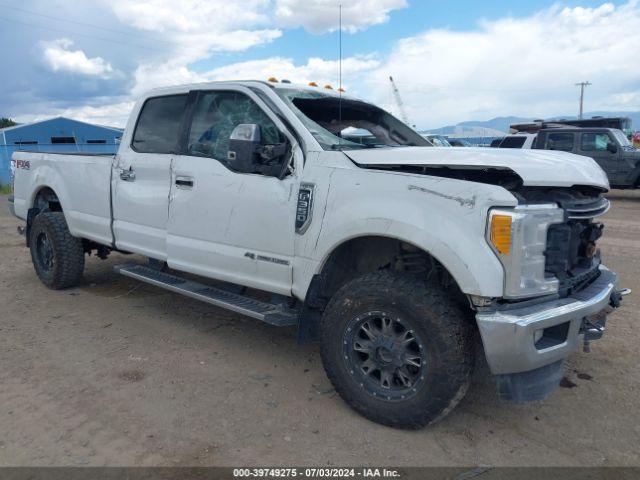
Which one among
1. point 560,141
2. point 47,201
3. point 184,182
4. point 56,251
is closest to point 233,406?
point 184,182

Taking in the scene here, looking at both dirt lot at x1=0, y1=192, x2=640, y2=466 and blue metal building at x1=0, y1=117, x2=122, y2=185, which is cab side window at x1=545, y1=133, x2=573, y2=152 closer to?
dirt lot at x1=0, y1=192, x2=640, y2=466

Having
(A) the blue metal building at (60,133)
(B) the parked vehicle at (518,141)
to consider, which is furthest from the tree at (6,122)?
(B) the parked vehicle at (518,141)

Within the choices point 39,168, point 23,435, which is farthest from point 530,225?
point 39,168

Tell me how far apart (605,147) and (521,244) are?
13425mm

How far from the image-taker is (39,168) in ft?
20.1

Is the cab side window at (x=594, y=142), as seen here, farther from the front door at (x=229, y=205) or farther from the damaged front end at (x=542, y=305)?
the front door at (x=229, y=205)

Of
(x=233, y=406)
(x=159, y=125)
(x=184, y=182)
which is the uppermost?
(x=159, y=125)

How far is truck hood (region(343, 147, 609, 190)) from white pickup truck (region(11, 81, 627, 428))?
15 millimetres

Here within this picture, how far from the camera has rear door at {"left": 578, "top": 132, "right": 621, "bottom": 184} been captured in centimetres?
1415

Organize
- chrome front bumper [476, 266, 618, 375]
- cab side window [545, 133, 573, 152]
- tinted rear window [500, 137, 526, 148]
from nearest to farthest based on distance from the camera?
chrome front bumper [476, 266, 618, 375], cab side window [545, 133, 573, 152], tinted rear window [500, 137, 526, 148]

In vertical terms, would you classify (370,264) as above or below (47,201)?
below

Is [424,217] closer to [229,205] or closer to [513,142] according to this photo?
[229,205]

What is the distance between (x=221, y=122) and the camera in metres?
4.34

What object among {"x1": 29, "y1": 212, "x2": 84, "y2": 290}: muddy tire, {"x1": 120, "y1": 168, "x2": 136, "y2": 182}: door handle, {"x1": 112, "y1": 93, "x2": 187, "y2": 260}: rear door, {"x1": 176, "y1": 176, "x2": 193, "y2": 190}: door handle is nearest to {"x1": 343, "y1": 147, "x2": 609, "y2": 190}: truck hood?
{"x1": 176, "y1": 176, "x2": 193, "y2": 190}: door handle
